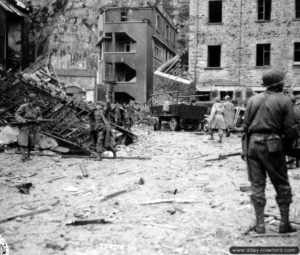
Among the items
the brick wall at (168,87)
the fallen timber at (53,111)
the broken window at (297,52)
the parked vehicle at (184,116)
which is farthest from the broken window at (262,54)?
the fallen timber at (53,111)

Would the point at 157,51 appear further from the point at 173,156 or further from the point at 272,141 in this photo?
the point at 272,141

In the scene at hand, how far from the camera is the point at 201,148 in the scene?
50.2ft

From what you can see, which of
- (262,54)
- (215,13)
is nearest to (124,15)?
(215,13)

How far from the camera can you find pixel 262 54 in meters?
30.5

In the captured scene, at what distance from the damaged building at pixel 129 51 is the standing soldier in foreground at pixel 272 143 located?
3587 cm

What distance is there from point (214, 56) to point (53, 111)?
1827 cm

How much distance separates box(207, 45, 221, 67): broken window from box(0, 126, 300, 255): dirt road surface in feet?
64.5

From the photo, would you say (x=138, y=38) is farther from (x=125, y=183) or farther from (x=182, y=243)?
(x=182, y=243)

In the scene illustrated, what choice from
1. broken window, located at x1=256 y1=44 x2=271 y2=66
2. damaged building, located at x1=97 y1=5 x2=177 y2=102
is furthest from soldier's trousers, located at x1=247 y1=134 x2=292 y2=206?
damaged building, located at x1=97 y1=5 x2=177 y2=102

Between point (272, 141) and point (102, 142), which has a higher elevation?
point (272, 141)

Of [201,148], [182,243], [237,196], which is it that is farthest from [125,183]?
[201,148]

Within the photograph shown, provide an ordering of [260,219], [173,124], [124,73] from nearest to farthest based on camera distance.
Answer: [260,219] → [173,124] → [124,73]

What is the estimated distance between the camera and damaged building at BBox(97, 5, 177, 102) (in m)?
41.3

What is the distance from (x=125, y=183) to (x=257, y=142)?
4.30 metres
